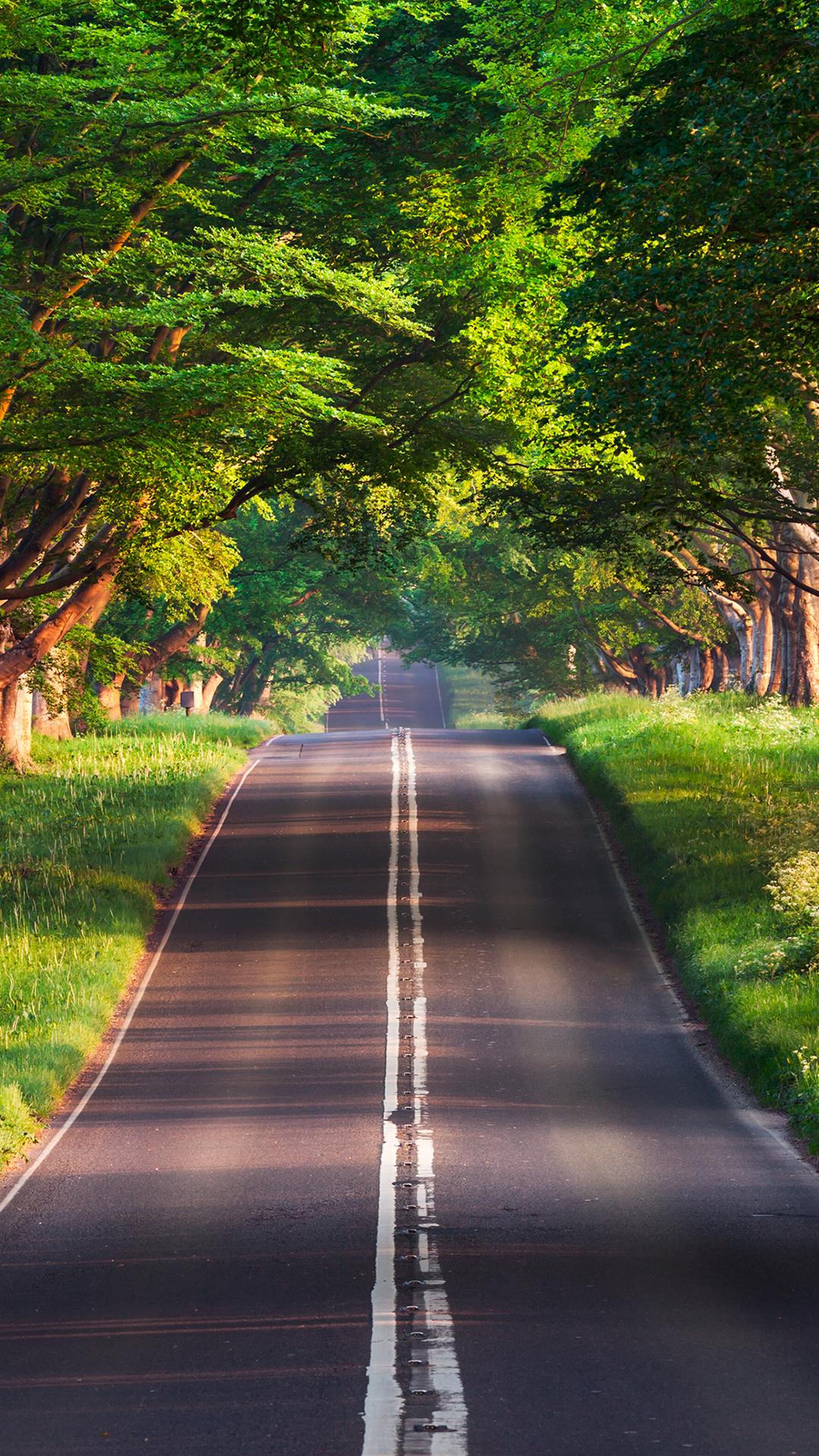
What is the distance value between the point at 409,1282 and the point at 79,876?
15915 mm

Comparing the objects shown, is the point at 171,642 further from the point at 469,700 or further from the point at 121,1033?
the point at 469,700

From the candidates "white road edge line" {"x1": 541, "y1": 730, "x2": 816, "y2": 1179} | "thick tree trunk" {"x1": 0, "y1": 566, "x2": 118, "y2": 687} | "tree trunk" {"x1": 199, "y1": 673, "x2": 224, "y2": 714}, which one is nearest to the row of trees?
"thick tree trunk" {"x1": 0, "y1": 566, "x2": 118, "y2": 687}

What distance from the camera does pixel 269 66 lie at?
1711 cm

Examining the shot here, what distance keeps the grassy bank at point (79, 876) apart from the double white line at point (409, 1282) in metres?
3.55

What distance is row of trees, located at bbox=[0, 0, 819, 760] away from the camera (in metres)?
13.8

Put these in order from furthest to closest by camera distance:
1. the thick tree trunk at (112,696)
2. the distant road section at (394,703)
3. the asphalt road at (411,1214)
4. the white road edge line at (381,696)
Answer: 1. the distant road section at (394,703)
2. the white road edge line at (381,696)
3. the thick tree trunk at (112,696)
4. the asphalt road at (411,1214)

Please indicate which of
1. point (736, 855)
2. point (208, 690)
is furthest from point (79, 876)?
point (208, 690)

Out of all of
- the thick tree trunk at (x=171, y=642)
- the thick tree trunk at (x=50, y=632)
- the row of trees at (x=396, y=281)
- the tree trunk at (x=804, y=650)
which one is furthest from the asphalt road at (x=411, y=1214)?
the thick tree trunk at (x=171, y=642)

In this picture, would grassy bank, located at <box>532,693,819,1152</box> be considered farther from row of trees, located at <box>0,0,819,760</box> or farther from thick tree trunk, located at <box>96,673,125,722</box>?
thick tree trunk, located at <box>96,673,125,722</box>

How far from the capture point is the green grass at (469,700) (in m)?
94.8

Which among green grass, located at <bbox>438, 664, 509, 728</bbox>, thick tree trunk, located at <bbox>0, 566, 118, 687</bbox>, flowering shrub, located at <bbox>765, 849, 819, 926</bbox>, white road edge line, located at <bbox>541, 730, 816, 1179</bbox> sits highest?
thick tree trunk, located at <bbox>0, 566, 118, 687</bbox>

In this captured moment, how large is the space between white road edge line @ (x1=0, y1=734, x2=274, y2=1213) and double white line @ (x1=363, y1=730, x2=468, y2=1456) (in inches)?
123

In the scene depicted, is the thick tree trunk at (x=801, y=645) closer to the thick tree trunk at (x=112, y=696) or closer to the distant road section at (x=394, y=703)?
the thick tree trunk at (x=112, y=696)

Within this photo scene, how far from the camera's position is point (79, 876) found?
83.4ft
